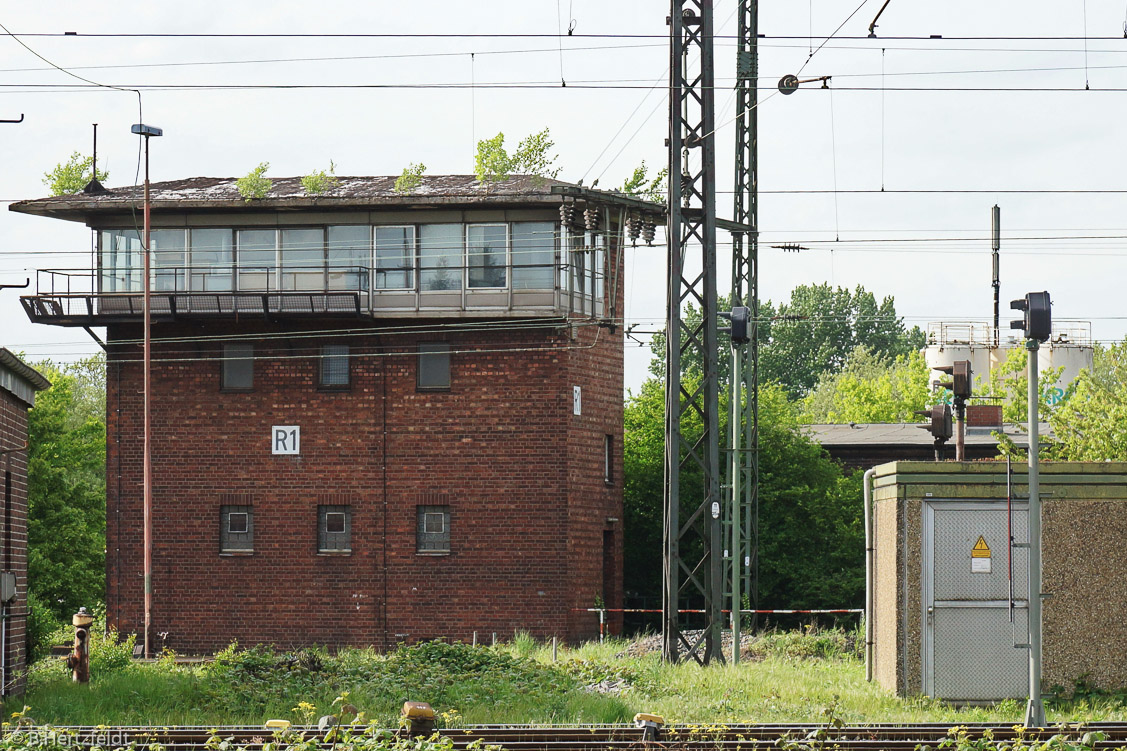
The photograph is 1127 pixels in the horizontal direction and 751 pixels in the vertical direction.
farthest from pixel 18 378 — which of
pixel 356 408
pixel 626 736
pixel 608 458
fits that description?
pixel 608 458

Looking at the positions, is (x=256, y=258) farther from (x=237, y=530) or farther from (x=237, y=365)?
(x=237, y=530)

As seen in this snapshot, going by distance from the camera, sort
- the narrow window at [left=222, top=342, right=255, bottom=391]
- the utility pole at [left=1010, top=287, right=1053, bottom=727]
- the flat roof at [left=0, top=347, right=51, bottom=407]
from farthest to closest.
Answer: the narrow window at [left=222, top=342, right=255, bottom=391], the flat roof at [left=0, top=347, right=51, bottom=407], the utility pole at [left=1010, top=287, right=1053, bottom=727]

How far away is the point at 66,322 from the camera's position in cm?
3234

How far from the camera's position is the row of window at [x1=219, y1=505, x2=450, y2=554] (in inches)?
1271

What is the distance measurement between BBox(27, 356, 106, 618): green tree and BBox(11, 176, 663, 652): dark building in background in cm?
1537

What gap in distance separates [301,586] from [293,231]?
7.87 meters

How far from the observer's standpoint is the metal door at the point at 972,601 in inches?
698

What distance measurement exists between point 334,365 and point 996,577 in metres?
18.6

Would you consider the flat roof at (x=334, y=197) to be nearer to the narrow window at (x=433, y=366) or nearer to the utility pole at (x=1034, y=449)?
the narrow window at (x=433, y=366)

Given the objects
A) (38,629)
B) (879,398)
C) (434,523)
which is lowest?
(38,629)

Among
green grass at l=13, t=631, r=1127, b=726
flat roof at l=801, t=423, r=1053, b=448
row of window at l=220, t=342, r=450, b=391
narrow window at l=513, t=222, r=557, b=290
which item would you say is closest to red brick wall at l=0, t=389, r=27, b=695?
green grass at l=13, t=631, r=1127, b=726

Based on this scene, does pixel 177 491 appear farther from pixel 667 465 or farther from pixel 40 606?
pixel 667 465

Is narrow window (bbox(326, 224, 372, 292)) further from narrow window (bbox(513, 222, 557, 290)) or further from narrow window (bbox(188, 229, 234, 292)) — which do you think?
narrow window (bbox(513, 222, 557, 290))

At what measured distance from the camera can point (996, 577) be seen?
17.8 meters
